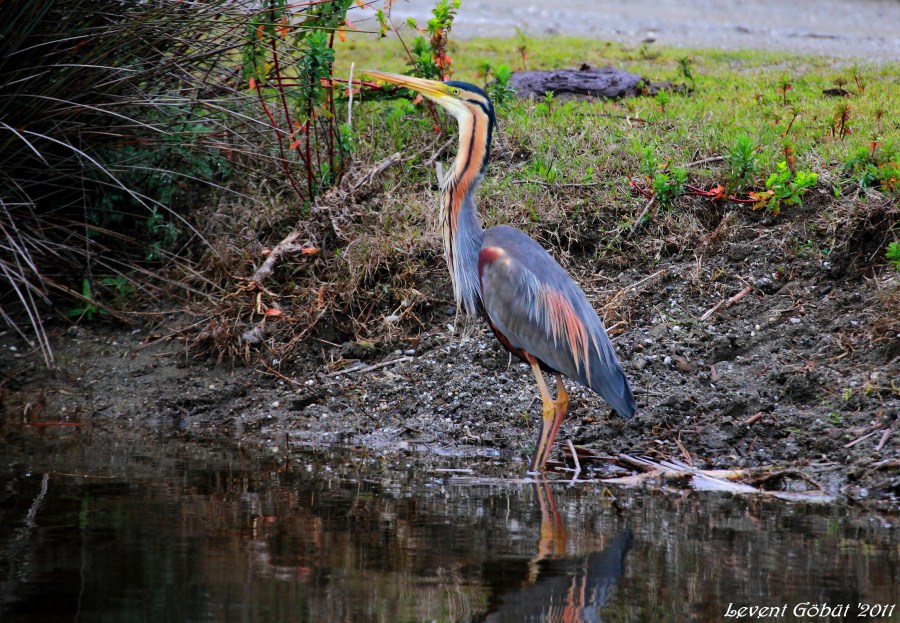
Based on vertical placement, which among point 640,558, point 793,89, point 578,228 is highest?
point 793,89

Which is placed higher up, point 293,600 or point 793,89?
point 793,89

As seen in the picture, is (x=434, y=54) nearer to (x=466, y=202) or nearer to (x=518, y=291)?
(x=466, y=202)

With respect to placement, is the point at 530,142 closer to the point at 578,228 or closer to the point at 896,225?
the point at 578,228

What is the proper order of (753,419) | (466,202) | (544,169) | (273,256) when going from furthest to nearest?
(544,169) < (273,256) < (466,202) < (753,419)

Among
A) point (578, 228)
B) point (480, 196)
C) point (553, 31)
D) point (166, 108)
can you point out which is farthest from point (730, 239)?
point (553, 31)

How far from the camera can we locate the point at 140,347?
20.6 feet

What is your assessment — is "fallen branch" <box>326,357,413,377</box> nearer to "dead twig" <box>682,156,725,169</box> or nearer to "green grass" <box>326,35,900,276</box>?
"green grass" <box>326,35,900,276</box>

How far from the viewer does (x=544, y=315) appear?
513 cm

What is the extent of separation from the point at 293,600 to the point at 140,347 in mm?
3513

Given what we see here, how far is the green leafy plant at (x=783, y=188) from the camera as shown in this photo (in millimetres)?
5973

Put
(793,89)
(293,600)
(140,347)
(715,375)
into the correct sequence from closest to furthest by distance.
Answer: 1. (293,600)
2. (715,375)
3. (140,347)
4. (793,89)

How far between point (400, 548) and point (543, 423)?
1576 millimetres

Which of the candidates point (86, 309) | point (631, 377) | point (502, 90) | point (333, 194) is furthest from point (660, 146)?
point (86, 309)

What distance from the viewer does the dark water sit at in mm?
3127
